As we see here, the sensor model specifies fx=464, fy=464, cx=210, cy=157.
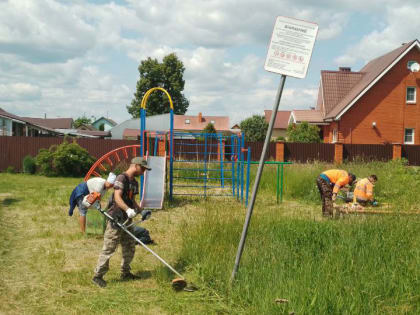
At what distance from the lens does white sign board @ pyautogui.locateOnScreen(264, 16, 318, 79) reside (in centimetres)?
420

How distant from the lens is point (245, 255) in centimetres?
505

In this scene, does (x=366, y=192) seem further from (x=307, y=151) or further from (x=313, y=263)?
(x=307, y=151)

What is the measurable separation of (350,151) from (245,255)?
21.3 m

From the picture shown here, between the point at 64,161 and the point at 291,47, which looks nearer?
the point at 291,47

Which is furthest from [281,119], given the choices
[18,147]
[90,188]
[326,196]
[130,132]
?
[90,188]

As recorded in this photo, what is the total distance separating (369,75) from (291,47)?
27962mm

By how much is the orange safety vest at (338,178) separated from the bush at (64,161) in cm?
1342

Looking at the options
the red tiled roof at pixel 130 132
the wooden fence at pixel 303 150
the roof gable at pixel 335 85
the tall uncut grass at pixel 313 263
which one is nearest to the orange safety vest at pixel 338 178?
the tall uncut grass at pixel 313 263

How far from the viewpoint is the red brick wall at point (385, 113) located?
28000mm

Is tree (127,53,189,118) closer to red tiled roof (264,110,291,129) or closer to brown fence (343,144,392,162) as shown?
red tiled roof (264,110,291,129)

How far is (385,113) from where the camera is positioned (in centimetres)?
2823

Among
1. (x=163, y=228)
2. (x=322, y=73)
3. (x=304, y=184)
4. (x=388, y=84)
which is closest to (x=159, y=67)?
(x=322, y=73)

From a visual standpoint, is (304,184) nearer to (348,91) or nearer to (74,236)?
(74,236)

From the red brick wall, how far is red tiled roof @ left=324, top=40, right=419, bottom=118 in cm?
54
